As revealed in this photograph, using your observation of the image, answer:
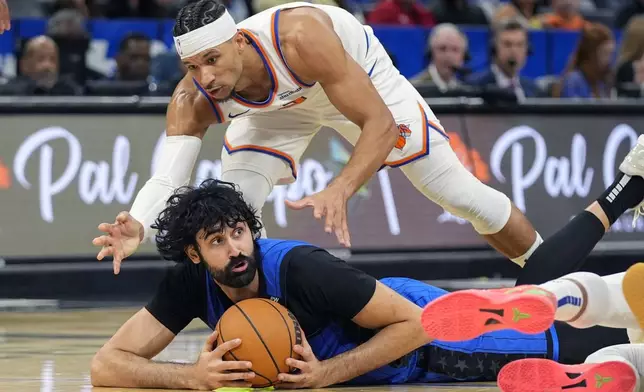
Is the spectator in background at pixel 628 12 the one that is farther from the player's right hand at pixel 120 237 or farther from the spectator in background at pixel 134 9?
the player's right hand at pixel 120 237

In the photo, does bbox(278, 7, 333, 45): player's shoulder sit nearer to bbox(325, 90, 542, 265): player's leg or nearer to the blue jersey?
bbox(325, 90, 542, 265): player's leg

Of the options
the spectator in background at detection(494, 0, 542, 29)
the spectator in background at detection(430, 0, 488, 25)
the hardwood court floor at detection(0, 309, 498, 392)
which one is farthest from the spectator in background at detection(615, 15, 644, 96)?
the hardwood court floor at detection(0, 309, 498, 392)

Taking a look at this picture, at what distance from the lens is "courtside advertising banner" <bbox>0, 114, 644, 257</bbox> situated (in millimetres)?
9023

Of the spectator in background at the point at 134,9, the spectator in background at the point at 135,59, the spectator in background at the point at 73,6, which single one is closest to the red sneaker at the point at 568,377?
the spectator in background at the point at 135,59

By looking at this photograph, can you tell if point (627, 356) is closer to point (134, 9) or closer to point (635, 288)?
point (635, 288)

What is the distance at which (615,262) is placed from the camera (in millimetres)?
10016

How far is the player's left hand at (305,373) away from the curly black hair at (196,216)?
21.7 inches

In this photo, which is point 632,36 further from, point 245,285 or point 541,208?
point 245,285

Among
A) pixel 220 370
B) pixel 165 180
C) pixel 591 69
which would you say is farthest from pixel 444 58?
pixel 220 370

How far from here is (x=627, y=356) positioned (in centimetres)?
464

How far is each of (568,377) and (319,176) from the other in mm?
5056

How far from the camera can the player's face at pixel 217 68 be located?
5605mm

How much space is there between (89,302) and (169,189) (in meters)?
3.71

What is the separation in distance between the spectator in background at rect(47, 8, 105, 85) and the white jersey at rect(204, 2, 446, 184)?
4654 millimetres
